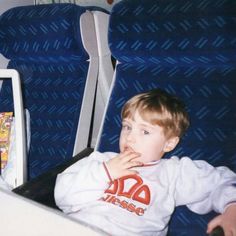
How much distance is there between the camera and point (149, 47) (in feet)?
4.50

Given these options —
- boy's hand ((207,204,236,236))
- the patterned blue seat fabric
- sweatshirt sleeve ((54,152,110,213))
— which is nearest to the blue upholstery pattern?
the patterned blue seat fabric

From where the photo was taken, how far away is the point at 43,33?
170 centimetres

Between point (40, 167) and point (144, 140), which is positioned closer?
point (144, 140)

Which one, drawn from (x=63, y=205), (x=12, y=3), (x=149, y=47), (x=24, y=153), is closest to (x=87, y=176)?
(x=63, y=205)

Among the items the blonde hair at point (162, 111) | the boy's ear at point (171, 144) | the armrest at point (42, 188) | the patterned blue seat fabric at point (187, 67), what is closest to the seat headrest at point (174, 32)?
the patterned blue seat fabric at point (187, 67)

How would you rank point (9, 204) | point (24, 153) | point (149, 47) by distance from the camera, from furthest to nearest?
1. point (149, 47)
2. point (24, 153)
3. point (9, 204)

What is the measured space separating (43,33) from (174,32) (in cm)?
74

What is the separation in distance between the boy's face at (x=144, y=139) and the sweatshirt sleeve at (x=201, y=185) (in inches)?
4.5

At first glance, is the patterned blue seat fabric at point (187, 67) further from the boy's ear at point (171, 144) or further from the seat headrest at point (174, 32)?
the boy's ear at point (171, 144)

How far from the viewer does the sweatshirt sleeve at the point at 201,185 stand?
3.41 feet

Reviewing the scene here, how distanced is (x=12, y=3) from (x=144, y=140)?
151cm

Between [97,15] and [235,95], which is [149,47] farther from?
[97,15]

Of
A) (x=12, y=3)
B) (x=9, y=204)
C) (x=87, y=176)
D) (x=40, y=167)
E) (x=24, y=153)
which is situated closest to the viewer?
(x=9, y=204)

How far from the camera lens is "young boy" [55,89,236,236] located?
1.05 m
